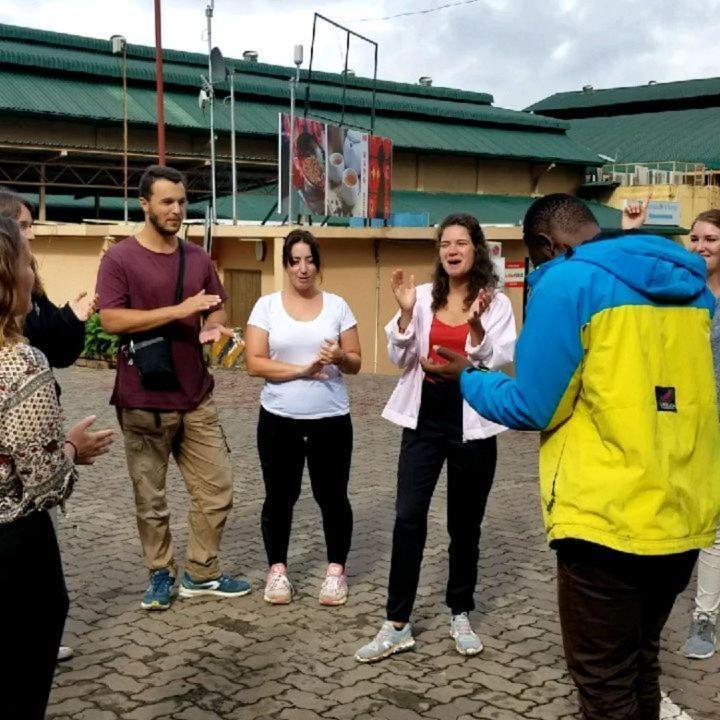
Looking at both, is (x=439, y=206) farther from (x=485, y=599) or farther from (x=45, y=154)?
(x=485, y=599)

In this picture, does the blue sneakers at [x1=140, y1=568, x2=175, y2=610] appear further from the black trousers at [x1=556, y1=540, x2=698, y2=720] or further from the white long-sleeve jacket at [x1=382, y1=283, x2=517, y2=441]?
the black trousers at [x1=556, y1=540, x2=698, y2=720]

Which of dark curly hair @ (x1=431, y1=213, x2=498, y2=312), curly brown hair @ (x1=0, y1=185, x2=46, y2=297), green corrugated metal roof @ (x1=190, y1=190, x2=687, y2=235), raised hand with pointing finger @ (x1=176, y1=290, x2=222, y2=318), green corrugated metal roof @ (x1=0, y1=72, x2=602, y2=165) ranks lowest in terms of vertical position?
raised hand with pointing finger @ (x1=176, y1=290, x2=222, y2=318)

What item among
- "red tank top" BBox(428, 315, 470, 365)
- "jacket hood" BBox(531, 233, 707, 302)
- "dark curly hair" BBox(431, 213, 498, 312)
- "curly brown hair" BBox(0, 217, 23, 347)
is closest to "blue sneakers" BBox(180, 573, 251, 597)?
"red tank top" BBox(428, 315, 470, 365)

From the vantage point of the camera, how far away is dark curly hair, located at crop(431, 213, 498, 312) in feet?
17.4

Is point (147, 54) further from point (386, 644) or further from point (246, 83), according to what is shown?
point (386, 644)

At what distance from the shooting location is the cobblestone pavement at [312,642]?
4.53 meters

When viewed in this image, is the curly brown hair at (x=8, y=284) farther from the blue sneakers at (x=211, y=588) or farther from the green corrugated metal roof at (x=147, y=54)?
the green corrugated metal roof at (x=147, y=54)

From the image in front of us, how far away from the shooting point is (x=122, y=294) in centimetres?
549

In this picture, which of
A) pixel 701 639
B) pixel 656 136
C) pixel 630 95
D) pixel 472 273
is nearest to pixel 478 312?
pixel 472 273

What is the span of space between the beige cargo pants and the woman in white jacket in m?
1.10

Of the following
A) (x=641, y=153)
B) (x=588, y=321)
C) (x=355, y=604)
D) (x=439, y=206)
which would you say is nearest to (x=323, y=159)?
(x=439, y=206)

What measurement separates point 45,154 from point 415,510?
2536 centimetres

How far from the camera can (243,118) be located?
32.9m

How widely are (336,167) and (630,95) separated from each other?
46.3m
